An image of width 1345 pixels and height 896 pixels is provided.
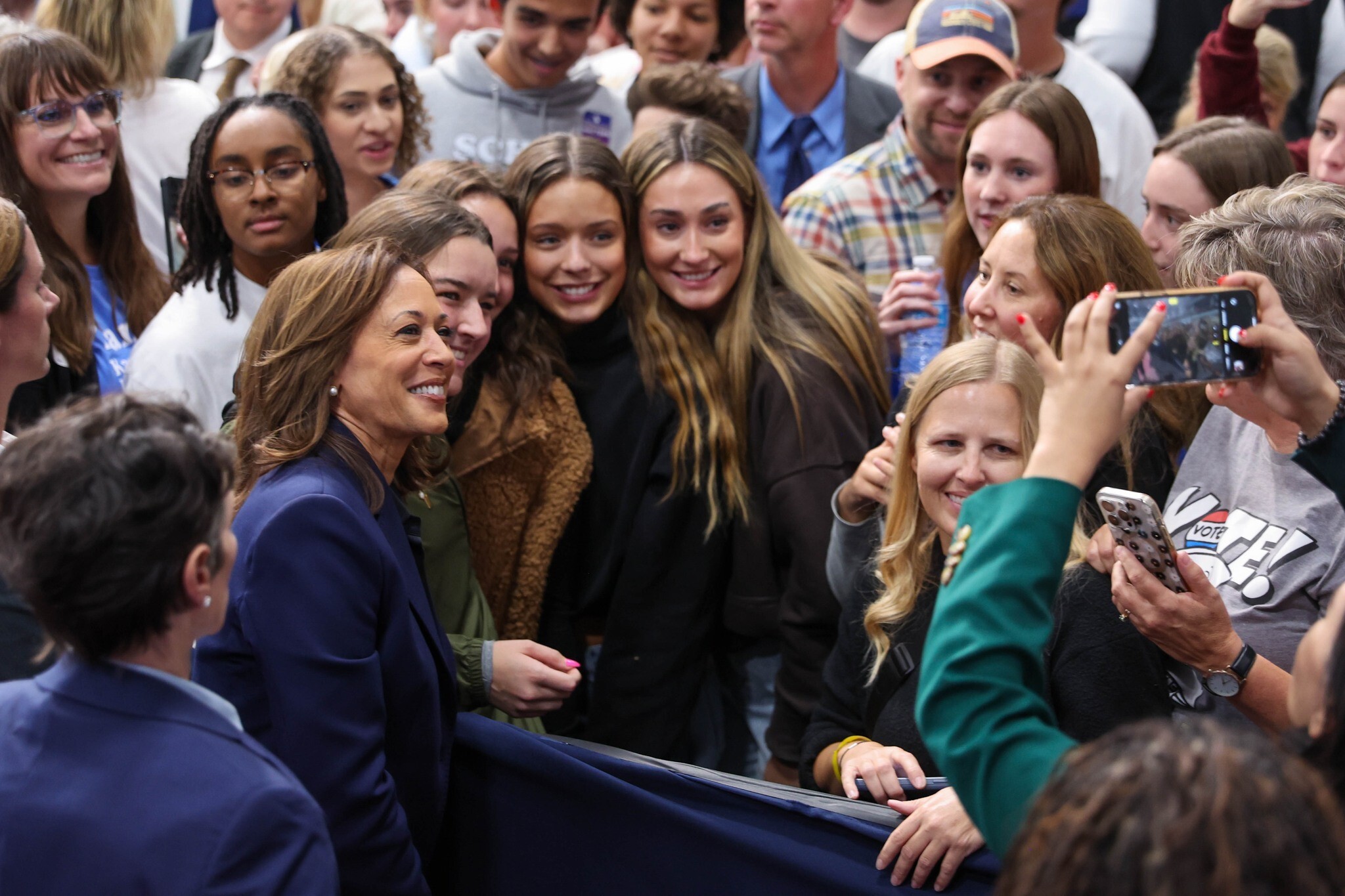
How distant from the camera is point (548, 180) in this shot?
3.57m

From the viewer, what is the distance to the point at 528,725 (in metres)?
3.22

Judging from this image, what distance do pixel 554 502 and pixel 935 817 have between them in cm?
152

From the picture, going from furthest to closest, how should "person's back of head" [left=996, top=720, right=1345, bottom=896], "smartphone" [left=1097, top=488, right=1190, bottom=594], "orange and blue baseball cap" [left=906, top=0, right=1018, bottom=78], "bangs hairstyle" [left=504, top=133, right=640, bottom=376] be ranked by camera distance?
"orange and blue baseball cap" [left=906, top=0, right=1018, bottom=78]
"bangs hairstyle" [left=504, top=133, right=640, bottom=376]
"smartphone" [left=1097, top=488, right=1190, bottom=594]
"person's back of head" [left=996, top=720, right=1345, bottom=896]

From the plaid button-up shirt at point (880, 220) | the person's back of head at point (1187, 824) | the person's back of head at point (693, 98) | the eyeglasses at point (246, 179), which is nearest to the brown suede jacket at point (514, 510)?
the eyeglasses at point (246, 179)

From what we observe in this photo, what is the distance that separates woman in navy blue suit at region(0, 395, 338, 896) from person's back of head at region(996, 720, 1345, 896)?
0.90 m

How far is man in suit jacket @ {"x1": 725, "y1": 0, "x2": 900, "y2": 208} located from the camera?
4879 millimetres

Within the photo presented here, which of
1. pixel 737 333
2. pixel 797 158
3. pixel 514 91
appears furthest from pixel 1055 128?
pixel 514 91

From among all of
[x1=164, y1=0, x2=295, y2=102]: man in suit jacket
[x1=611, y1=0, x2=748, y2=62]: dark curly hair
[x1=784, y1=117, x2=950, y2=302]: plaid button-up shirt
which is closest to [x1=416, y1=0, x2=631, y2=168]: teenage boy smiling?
[x1=611, y1=0, x2=748, y2=62]: dark curly hair

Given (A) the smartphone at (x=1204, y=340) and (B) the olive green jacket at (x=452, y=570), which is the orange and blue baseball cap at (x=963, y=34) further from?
(A) the smartphone at (x=1204, y=340)

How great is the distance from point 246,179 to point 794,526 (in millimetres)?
1733

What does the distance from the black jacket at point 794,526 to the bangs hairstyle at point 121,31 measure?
242 centimetres

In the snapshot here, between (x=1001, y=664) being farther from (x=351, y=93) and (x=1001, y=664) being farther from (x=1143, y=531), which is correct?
(x=351, y=93)

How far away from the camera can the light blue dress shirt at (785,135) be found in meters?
4.93

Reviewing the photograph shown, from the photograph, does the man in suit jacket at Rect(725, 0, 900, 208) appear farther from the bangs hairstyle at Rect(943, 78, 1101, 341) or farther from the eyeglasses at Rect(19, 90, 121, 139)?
the eyeglasses at Rect(19, 90, 121, 139)
